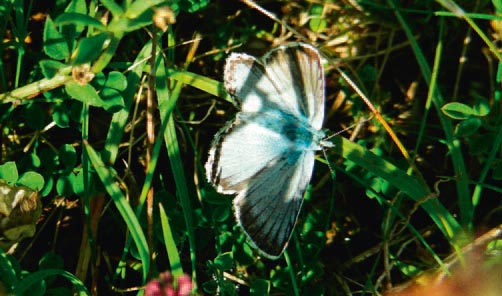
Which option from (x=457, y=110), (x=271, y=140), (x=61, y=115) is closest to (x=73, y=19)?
(x=61, y=115)

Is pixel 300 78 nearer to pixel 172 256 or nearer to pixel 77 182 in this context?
pixel 172 256

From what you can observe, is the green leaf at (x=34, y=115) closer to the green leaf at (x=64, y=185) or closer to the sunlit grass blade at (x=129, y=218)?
the green leaf at (x=64, y=185)

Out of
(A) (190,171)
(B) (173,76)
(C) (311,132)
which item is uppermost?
(B) (173,76)

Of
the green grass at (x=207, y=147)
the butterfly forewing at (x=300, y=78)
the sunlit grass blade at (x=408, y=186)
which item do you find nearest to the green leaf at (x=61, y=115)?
the green grass at (x=207, y=147)

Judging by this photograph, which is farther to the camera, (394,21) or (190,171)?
(394,21)

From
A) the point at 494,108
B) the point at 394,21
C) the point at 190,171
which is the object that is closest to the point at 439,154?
the point at 494,108

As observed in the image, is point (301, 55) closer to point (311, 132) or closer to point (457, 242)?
point (311, 132)

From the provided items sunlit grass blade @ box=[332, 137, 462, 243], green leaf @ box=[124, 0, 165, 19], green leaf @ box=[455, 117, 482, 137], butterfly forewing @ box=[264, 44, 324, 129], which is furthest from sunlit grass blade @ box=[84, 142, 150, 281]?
green leaf @ box=[455, 117, 482, 137]
